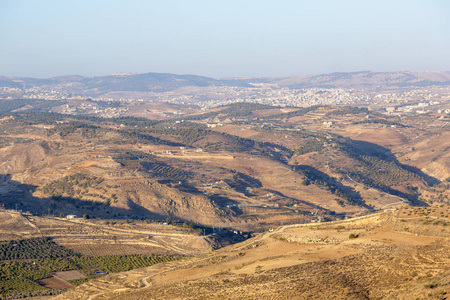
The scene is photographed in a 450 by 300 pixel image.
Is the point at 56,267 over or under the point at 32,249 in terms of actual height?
under

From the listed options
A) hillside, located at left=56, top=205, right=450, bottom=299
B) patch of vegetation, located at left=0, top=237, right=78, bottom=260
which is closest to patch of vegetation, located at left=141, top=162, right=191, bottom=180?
patch of vegetation, located at left=0, top=237, right=78, bottom=260

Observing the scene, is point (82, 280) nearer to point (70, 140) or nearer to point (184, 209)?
point (184, 209)

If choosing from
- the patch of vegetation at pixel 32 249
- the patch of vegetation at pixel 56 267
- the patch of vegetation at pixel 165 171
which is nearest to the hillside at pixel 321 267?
the patch of vegetation at pixel 56 267

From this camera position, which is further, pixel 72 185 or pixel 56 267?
pixel 72 185

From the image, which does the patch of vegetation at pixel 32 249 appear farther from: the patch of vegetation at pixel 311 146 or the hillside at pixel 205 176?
the patch of vegetation at pixel 311 146

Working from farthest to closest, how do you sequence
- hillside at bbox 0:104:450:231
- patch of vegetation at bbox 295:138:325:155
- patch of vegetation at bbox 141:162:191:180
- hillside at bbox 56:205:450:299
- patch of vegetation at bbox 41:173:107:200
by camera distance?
patch of vegetation at bbox 295:138:325:155 < patch of vegetation at bbox 141:162:191:180 < patch of vegetation at bbox 41:173:107:200 < hillside at bbox 0:104:450:231 < hillside at bbox 56:205:450:299

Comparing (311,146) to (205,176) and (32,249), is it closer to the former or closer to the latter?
(205,176)

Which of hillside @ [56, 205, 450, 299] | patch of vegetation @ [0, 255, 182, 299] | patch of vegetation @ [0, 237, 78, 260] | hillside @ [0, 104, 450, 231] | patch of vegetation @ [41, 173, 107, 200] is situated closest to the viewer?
hillside @ [56, 205, 450, 299]

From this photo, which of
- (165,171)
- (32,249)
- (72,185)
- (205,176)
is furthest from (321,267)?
(205,176)

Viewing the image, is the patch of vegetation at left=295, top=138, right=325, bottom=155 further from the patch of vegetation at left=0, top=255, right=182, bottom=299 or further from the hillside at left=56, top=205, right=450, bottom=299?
the hillside at left=56, top=205, right=450, bottom=299
